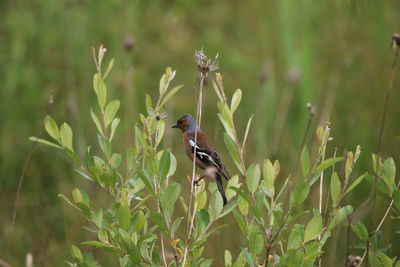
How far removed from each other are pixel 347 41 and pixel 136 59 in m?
1.87

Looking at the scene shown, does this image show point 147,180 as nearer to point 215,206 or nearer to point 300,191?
point 215,206

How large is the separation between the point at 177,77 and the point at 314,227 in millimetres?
4758

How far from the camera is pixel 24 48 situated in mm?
5227

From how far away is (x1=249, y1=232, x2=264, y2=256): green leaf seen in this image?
1.78 meters

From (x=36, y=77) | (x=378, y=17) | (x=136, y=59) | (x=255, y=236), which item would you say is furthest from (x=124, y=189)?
(x=136, y=59)

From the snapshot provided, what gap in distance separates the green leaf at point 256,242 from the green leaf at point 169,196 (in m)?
0.20

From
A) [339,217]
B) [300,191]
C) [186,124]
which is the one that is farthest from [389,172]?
[186,124]

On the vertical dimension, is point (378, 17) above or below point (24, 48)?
above

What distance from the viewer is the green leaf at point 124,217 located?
178cm

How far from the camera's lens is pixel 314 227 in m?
1.76

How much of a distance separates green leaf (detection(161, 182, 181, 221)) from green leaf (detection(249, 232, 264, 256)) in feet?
0.67

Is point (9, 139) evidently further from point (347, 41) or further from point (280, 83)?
point (347, 41)

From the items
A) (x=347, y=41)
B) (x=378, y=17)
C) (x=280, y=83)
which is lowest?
(x=280, y=83)

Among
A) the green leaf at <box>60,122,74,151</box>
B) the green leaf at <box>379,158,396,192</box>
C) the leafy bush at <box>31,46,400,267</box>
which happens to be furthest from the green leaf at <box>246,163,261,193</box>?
the green leaf at <box>60,122,74,151</box>
